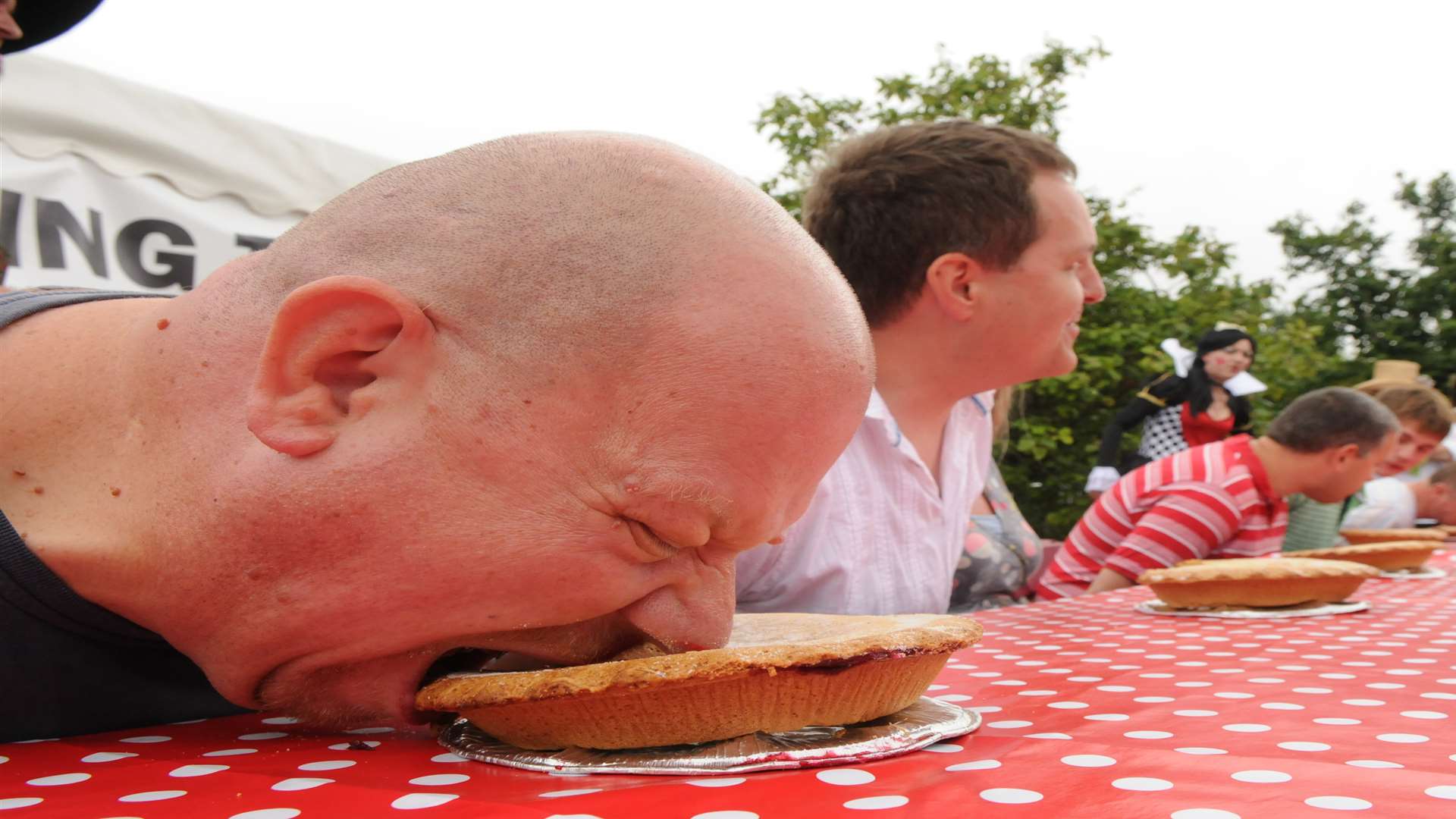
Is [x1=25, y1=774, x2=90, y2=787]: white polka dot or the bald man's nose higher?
the bald man's nose

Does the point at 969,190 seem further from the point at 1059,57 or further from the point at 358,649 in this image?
the point at 1059,57

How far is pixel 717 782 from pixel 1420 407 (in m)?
6.94

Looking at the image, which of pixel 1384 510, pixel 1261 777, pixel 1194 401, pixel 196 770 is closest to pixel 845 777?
pixel 1261 777

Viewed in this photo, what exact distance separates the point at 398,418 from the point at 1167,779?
650mm

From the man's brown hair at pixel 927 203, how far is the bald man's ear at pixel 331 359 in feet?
6.77

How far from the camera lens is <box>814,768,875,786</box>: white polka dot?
2.56 feet

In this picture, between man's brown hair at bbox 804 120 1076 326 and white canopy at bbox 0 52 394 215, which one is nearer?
man's brown hair at bbox 804 120 1076 326

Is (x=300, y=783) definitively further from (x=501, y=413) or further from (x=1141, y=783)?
(x=1141, y=783)

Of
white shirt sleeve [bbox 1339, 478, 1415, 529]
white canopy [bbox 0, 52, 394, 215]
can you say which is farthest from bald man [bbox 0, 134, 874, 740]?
white shirt sleeve [bbox 1339, 478, 1415, 529]

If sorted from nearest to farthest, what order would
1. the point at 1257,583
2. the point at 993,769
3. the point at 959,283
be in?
the point at 993,769, the point at 1257,583, the point at 959,283

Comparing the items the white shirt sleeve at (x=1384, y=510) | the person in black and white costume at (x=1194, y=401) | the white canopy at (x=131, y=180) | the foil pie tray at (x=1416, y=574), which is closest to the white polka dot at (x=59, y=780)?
the white canopy at (x=131, y=180)

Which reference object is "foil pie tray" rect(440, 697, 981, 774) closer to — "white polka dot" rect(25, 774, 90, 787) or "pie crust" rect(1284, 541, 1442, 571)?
"white polka dot" rect(25, 774, 90, 787)

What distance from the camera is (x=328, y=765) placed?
0.89 m

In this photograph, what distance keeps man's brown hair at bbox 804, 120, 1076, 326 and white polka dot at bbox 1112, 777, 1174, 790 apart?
209 centimetres
